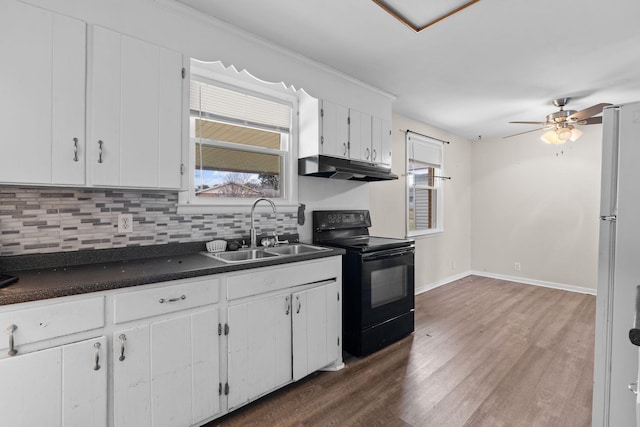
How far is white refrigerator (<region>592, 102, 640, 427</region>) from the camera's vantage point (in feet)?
4.36

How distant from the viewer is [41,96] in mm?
1469

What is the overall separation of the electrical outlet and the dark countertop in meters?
0.14

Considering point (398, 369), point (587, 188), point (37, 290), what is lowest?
point (398, 369)

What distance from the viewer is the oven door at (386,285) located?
2572 millimetres

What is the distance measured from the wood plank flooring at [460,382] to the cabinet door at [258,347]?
0.16 meters

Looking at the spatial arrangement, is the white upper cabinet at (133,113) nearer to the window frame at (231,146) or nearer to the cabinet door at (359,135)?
the window frame at (231,146)

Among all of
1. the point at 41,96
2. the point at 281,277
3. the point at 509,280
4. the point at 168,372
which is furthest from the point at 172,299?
the point at 509,280

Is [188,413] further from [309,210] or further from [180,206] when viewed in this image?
[309,210]

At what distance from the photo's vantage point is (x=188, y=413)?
163 cm

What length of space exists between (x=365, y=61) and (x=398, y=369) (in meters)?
2.64

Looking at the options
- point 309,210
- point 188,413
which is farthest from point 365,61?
point 188,413

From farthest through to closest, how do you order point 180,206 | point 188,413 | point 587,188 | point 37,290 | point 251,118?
point 587,188
point 251,118
point 180,206
point 188,413
point 37,290

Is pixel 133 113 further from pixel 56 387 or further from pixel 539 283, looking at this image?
pixel 539 283

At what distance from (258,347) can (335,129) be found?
194 cm
